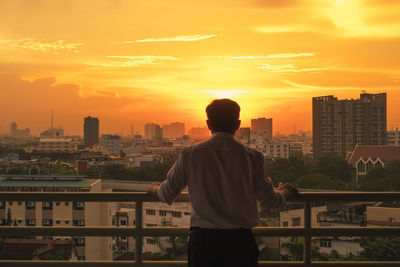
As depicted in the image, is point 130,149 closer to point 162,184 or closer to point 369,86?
point 369,86

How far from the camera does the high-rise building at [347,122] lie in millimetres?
31469

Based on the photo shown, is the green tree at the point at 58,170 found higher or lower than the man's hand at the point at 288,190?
lower

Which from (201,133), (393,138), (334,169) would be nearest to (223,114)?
(201,133)

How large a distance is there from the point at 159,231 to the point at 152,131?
32234mm

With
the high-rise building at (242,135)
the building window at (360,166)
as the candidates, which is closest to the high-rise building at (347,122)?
the building window at (360,166)

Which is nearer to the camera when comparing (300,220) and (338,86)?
(300,220)

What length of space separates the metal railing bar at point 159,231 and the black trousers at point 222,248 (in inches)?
20.7

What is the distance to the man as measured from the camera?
174 centimetres

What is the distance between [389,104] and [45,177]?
2763 centimetres

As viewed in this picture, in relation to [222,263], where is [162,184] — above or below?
above

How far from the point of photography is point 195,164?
1750 mm

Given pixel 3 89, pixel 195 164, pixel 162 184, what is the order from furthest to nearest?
pixel 3 89 → pixel 162 184 → pixel 195 164

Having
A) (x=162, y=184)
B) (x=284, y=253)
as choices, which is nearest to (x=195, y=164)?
(x=162, y=184)

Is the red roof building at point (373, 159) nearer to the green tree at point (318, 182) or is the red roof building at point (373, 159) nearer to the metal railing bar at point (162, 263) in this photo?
the green tree at point (318, 182)
